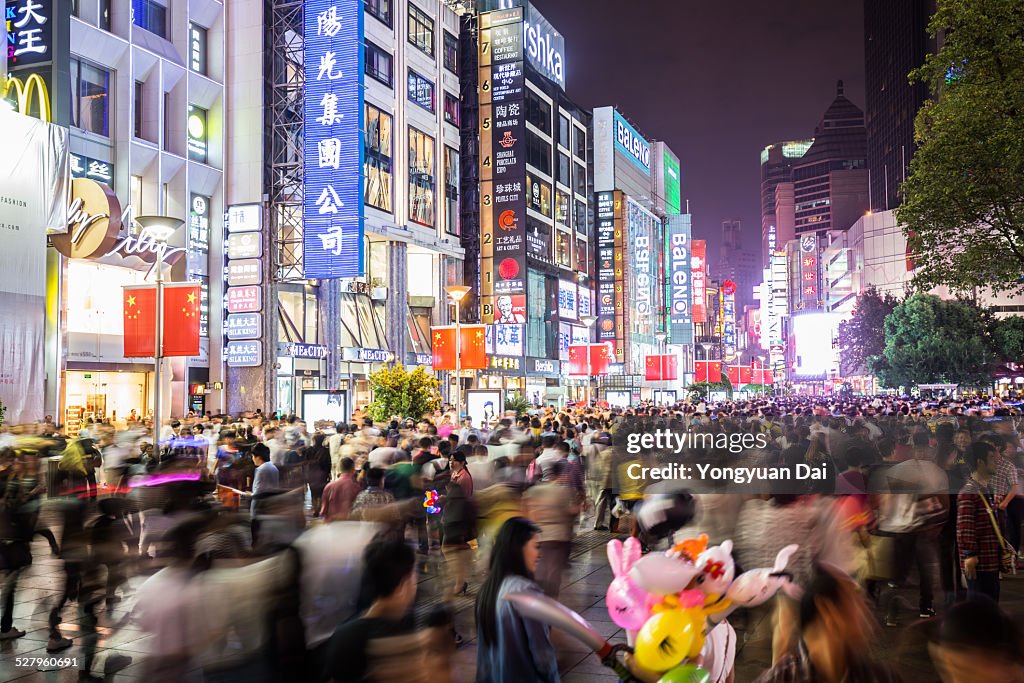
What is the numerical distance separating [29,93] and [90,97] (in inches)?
228

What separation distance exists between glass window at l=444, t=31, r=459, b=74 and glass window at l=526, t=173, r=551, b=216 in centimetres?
900

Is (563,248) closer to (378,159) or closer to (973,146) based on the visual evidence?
(378,159)

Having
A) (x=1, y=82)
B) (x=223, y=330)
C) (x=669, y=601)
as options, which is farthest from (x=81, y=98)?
(x=669, y=601)

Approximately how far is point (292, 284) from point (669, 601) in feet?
117

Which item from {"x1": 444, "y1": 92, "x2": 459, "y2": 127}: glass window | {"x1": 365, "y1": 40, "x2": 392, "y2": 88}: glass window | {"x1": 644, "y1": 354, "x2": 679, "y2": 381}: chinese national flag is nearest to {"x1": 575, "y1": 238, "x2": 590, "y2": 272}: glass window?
{"x1": 644, "y1": 354, "x2": 679, "y2": 381}: chinese national flag

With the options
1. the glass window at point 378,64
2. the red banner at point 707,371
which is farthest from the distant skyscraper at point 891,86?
the glass window at point 378,64

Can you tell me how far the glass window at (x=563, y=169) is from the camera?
6769cm

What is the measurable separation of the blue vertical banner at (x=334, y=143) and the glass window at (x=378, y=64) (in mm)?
8814

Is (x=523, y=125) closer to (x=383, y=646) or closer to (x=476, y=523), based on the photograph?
(x=476, y=523)

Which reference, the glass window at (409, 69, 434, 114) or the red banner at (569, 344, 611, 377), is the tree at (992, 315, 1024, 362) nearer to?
the red banner at (569, 344, 611, 377)

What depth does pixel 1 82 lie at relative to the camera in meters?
25.2

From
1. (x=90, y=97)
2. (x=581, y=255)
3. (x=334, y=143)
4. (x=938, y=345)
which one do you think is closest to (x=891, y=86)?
(x=581, y=255)

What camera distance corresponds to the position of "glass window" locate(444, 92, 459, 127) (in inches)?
2051

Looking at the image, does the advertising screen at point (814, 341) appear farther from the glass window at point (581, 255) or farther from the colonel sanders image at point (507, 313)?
the glass window at point (581, 255)
